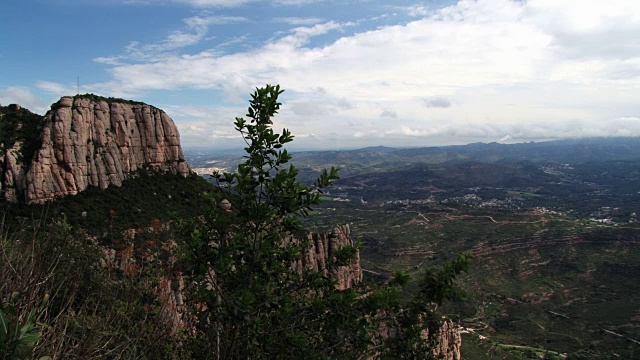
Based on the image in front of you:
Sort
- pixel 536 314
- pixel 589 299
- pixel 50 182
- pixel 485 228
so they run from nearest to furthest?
pixel 50 182, pixel 536 314, pixel 589 299, pixel 485 228

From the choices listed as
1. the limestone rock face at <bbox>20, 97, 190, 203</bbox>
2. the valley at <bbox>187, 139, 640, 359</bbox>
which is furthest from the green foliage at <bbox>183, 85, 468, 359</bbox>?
the limestone rock face at <bbox>20, 97, 190, 203</bbox>

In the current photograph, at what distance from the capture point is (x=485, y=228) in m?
140

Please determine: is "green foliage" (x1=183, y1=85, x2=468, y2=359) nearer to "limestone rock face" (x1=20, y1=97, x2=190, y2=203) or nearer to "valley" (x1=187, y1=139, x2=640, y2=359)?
"valley" (x1=187, y1=139, x2=640, y2=359)

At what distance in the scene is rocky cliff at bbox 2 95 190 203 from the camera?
135 feet

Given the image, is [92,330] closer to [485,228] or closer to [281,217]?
[281,217]

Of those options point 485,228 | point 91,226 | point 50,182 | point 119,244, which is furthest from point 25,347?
point 485,228

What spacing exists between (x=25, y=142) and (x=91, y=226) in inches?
582

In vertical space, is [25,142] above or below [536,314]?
above

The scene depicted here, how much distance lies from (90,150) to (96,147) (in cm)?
109

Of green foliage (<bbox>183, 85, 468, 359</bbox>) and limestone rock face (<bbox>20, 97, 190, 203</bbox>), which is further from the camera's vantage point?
limestone rock face (<bbox>20, 97, 190, 203</bbox>)

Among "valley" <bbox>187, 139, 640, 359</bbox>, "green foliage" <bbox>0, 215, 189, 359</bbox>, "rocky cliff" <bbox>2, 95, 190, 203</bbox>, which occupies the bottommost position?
"valley" <bbox>187, 139, 640, 359</bbox>

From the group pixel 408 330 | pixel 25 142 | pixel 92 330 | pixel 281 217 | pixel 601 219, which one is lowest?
Result: pixel 601 219

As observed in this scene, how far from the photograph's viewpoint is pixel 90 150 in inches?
1876

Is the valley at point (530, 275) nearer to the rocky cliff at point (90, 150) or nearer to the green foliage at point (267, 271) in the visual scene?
the green foliage at point (267, 271)
